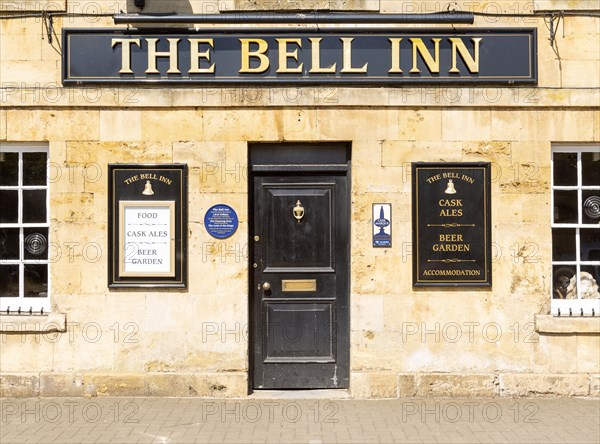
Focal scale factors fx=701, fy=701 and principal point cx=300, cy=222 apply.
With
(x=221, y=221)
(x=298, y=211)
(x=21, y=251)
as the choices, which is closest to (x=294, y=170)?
(x=298, y=211)

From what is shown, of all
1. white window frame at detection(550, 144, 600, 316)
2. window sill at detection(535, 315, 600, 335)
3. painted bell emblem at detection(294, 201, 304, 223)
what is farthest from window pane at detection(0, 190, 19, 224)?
white window frame at detection(550, 144, 600, 316)

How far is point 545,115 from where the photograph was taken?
8078 mm

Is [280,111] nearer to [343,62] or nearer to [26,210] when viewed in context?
[343,62]

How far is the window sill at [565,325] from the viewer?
26.1 ft

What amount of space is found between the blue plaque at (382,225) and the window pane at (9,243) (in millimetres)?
4201

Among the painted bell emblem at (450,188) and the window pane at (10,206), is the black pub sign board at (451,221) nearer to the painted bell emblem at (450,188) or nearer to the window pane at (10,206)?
the painted bell emblem at (450,188)

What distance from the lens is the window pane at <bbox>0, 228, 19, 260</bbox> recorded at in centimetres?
827

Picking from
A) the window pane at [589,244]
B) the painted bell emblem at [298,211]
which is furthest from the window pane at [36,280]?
the window pane at [589,244]

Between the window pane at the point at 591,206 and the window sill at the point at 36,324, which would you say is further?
the window pane at the point at 591,206

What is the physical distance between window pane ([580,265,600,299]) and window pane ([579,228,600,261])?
4.7 inches

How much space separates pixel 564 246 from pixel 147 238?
4.88 meters

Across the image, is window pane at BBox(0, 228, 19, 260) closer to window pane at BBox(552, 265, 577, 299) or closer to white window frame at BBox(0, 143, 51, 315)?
white window frame at BBox(0, 143, 51, 315)

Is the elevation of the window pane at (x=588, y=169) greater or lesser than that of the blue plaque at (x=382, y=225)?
greater

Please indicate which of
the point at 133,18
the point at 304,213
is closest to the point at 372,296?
the point at 304,213
